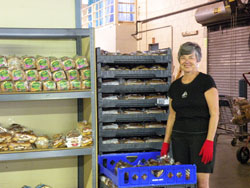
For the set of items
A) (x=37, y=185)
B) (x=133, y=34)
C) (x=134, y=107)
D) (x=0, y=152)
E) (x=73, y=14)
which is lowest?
(x=37, y=185)

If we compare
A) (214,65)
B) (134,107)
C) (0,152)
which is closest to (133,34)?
(214,65)

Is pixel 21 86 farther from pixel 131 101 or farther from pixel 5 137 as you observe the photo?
pixel 131 101

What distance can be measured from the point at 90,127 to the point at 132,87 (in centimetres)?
89

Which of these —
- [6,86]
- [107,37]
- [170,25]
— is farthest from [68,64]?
[107,37]

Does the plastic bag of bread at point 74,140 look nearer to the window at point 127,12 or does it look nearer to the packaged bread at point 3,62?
the packaged bread at point 3,62

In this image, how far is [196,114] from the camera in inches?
122

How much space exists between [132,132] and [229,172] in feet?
8.46

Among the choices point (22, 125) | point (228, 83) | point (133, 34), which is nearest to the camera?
point (22, 125)

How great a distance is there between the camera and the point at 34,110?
3.46m

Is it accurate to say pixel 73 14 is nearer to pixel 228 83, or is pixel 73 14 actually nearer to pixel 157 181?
pixel 157 181

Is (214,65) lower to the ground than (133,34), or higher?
lower

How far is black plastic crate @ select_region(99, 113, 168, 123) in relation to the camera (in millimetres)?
3912

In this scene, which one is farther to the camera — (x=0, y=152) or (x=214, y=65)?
(x=214, y=65)

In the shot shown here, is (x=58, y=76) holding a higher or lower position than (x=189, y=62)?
lower
